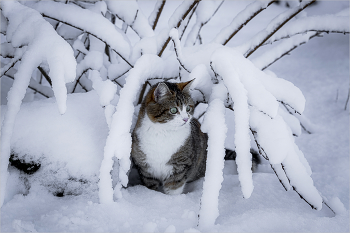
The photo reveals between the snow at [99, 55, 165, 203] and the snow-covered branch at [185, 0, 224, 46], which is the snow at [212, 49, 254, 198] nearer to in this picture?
the snow at [99, 55, 165, 203]

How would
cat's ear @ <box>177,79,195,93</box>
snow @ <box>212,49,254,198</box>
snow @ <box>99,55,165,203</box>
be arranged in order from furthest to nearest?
cat's ear @ <box>177,79,195,93</box>
snow @ <box>99,55,165,203</box>
snow @ <box>212,49,254,198</box>

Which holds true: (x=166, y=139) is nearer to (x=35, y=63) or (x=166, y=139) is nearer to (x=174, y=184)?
(x=174, y=184)

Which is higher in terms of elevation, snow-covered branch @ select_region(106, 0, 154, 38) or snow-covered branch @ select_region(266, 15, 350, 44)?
snow-covered branch @ select_region(266, 15, 350, 44)

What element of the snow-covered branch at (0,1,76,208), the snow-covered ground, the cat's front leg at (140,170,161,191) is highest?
the snow-covered branch at (0,1,76,208)

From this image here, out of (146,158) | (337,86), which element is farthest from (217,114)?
(337,86)

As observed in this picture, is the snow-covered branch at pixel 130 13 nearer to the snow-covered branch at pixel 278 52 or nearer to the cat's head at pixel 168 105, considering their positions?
the cat's head at pixel 168 105

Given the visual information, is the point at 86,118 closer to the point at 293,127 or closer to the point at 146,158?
the point at 146,158

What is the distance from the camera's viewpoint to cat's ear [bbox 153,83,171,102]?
42.6 inches

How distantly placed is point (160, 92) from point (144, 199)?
1.56 feet

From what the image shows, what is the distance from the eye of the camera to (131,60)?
1.17 m

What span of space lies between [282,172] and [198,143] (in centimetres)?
48

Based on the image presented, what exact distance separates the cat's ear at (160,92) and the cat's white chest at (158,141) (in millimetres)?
109

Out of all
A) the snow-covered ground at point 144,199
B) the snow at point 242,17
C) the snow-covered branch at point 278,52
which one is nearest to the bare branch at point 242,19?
the snow at point 242,17

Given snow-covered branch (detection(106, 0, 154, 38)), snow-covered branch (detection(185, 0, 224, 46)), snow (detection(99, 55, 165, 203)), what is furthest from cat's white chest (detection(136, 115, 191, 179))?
snow-covered branch (detection(185, 0, 224, 46))
